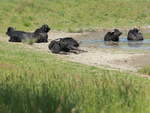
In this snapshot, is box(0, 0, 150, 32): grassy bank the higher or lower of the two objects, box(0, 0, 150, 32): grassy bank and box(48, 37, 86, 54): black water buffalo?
the higher

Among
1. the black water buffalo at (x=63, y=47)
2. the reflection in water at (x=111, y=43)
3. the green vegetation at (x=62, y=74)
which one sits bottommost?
the reflection in water at (x=111, y=43)

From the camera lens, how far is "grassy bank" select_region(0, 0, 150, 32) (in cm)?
4805

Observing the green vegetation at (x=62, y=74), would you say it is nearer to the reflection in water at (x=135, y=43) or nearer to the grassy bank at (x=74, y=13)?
the grassy bank at (x=74, y=13)

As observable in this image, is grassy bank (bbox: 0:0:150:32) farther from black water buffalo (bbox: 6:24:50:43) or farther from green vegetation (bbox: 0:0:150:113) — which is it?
black water buffalo (bbox: 6:24:50:43)

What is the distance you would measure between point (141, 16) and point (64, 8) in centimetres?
770

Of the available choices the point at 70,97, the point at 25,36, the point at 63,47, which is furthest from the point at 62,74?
the point at 25,36

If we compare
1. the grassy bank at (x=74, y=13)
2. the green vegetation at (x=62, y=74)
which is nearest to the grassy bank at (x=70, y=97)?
the green vegetation at (x=62, y=74)

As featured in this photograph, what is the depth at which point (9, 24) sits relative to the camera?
1813 inches

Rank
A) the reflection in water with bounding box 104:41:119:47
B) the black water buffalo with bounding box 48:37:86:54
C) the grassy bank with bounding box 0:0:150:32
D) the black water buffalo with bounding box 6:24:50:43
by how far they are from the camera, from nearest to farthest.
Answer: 1. the black water buffalo with bounding box 48:37:86:54
2. the black water buffalo with bounding box 6:24:50:43
3. the reflection in water with bounding box 104:41:119:47
4. the grassy bank with bounding box 0:0:150:32

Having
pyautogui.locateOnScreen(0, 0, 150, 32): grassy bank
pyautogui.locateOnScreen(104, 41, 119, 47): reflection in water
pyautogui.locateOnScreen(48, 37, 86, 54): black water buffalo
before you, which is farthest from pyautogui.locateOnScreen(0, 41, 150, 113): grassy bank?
pyautogui.locateOnScreen(0, 0, 150, 32): grassy bank

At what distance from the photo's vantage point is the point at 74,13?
173ft

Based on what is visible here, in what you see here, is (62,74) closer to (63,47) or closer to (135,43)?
(63,47)

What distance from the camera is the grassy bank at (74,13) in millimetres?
48053

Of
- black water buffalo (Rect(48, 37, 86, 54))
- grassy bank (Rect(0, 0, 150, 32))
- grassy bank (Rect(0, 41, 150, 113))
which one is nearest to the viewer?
grassy bank (Rect(0, 41, 150, 113))
